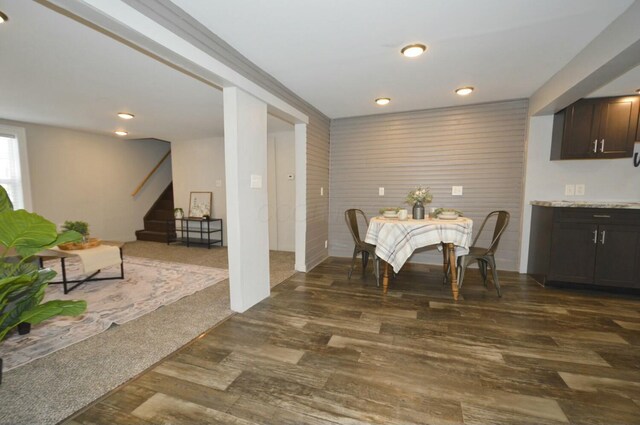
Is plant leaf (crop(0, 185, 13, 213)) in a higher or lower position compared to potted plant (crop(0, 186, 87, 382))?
higher

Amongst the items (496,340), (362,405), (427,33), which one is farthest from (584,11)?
(362,405)

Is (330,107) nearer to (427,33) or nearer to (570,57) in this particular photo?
(427,33)

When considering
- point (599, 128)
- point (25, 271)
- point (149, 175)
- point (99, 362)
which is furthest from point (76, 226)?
point (599, 128)

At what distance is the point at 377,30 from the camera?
2.08 meters

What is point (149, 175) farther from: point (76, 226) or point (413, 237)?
point (413, 237)

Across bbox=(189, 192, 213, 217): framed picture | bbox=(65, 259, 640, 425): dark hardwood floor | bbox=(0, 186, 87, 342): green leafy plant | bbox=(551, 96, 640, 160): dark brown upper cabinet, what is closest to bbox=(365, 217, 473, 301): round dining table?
bbox=(65, 259, 640, 425): dark hardwood floor

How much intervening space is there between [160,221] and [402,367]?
6.40m

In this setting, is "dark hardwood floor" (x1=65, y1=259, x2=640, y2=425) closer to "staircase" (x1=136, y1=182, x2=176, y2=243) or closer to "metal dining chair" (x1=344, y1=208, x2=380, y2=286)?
"metal dining chair" (x1=344, y1=208, x2=380, y2=286)

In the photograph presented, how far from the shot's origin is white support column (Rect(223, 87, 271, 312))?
8.08 ft

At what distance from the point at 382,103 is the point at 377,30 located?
5.80 ft

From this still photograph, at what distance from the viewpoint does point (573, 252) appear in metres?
3.18

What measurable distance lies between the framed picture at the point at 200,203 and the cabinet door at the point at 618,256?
6.37 meters

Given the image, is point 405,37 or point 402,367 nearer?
point 402,367

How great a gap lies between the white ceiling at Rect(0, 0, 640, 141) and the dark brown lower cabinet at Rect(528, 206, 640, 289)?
163 centimetres
